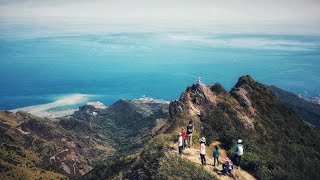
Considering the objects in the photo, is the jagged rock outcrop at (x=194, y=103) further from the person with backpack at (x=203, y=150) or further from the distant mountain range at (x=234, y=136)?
the person with backpack at (x=203, y=150)

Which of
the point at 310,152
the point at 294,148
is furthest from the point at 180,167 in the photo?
the point at 310,152

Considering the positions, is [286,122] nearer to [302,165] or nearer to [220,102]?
[220,102]

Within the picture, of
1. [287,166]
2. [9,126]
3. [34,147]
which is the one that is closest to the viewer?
[287,166]

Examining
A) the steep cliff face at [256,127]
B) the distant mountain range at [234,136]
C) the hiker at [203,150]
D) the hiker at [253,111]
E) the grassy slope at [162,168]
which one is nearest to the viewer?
the grassy slope at [162,168]

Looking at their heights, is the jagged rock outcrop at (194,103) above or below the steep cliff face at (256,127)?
above

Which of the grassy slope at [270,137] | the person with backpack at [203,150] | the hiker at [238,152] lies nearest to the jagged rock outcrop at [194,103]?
the grassy slope at [270,137]

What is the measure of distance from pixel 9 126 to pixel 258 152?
185 metres

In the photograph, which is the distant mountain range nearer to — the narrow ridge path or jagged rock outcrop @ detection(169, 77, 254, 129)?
jagged rock outcrop @ detection(169, 77, 254, 129)

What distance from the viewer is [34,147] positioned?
182375mm

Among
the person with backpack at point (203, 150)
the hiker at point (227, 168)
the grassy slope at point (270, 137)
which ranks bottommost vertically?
the grassy slope at point (270, 137)

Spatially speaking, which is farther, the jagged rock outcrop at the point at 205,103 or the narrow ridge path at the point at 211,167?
the jagged rock outcrop at the point at 205,103

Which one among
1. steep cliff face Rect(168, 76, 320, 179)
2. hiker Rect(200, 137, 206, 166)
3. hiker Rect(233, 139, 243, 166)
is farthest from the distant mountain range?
hiker Rect(233, 139, 243, 166)

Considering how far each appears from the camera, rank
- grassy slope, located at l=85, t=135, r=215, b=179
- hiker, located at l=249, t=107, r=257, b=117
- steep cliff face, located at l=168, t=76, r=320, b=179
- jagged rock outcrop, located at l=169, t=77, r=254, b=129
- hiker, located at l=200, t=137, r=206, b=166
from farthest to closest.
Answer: hiker, located at l=249, t=107, r=257, b=117 < jagged rock outcrop, located at l=169, t=77, r=254, b=129 < steep cliff face, located at l=168, t=76, r=320, b=179 < hiker, located at l=200, t=137, r=206, b=166 < grassy slope, located at l=85, t=135, r=215, b=179

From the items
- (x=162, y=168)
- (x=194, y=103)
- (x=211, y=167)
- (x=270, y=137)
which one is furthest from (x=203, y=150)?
(x=270, y=137)
